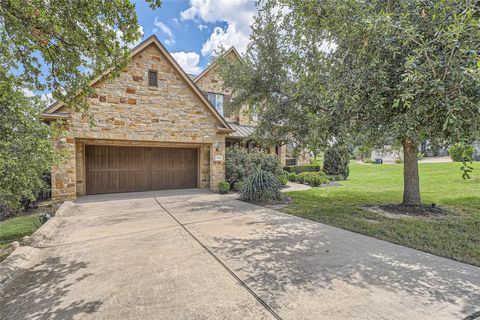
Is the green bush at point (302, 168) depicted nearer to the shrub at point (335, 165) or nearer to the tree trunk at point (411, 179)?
the shrub at point (335, 165)

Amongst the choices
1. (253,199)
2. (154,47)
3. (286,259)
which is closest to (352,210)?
(253,199)

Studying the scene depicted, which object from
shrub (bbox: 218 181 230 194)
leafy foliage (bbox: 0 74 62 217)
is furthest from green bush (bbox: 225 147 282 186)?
leafy foliage (bbox: 0 74 62 217)

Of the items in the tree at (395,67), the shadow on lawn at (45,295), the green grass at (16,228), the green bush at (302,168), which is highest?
the tree at (395,67)

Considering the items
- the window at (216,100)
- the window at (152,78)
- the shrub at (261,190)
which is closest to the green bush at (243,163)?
the shrub at (261,190)

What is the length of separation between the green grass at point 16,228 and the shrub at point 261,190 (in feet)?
22.3

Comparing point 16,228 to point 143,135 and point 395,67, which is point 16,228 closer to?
point 143,135

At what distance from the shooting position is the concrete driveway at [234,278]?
8.30 ft

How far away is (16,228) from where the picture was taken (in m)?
6.96

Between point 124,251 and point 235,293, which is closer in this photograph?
point 235,293

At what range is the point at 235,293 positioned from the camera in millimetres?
2830

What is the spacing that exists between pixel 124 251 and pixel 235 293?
2442 millimetres

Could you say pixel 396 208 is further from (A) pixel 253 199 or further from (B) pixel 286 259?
(B) pixel 286 259

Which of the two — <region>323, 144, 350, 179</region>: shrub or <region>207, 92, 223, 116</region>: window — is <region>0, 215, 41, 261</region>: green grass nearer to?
<region>207, 92, 223, 116</region>: window

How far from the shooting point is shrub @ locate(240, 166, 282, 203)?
8.78 metres
